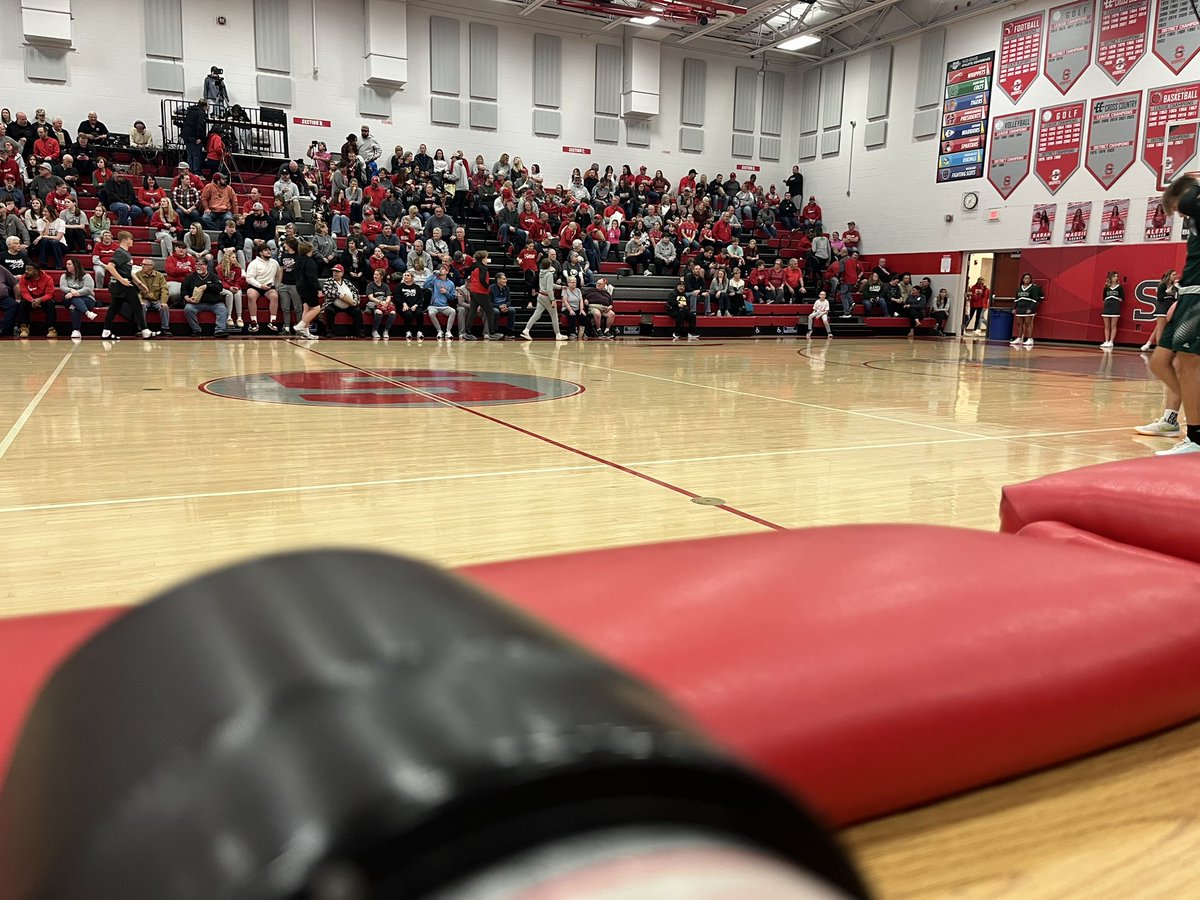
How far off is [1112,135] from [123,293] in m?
15.5

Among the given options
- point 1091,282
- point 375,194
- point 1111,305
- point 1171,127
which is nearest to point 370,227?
point 375,194

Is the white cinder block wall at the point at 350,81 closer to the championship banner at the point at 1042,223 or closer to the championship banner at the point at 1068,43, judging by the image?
the championship banner at the point at 1068,43

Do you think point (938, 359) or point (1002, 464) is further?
point (938, 359)

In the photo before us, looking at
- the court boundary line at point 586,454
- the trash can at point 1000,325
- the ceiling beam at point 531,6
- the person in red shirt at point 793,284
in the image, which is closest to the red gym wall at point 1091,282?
the trash can at point 1000,325

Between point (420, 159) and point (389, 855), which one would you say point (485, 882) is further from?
point (420, 159)

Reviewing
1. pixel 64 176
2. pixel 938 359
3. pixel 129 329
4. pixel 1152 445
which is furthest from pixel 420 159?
pixel 1152 445

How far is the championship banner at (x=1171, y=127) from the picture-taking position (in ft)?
44.0

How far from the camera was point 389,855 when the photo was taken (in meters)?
0.26

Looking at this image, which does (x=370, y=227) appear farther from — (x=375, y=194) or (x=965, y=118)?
(x=965, y=118)

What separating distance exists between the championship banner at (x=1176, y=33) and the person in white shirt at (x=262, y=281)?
556 inches

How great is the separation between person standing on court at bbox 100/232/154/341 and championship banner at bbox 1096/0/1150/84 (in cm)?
1552

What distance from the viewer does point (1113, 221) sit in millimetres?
14609

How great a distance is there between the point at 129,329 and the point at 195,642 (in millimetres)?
12556

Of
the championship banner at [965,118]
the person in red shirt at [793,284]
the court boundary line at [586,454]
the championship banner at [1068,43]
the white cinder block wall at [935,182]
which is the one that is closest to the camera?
the court boundary line at [586,454]
